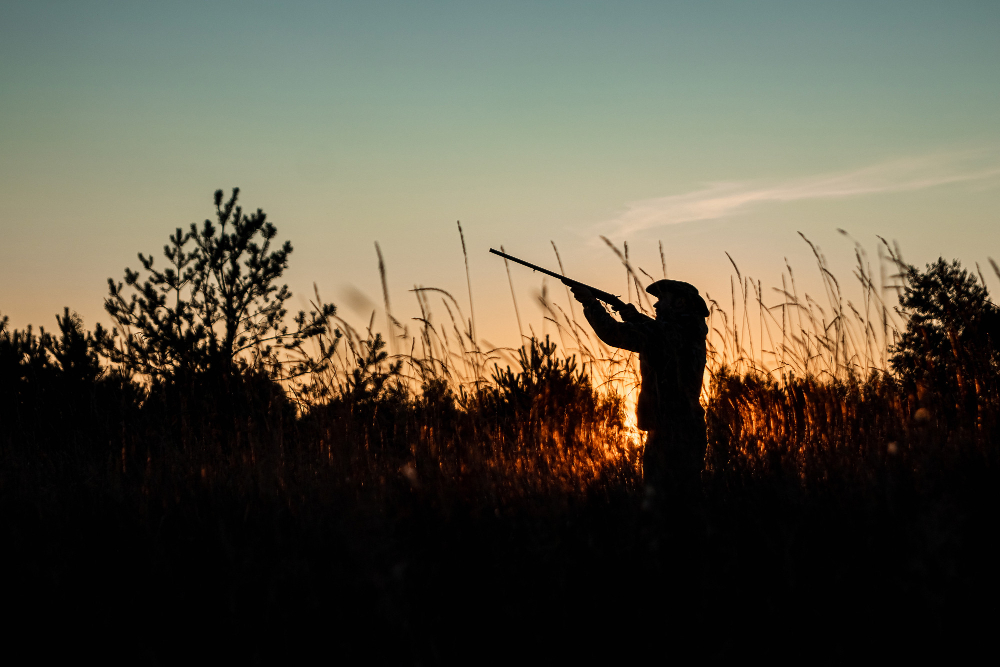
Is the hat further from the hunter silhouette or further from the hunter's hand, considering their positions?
the hunter's hand

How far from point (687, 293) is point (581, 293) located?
0.59 m

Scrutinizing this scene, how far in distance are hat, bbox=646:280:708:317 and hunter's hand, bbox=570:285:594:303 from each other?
16.3 inches

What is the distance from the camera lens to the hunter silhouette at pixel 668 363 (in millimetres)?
3650

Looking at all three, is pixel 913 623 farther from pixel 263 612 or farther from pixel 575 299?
pixel 575 299

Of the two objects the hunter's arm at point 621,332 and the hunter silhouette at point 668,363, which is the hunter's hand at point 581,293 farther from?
the hunter's arm at point 621,332

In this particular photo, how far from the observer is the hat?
161 inches

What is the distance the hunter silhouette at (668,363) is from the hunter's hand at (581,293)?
21 mm

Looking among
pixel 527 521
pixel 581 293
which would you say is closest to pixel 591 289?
pixel 581 293

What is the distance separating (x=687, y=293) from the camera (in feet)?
13.4

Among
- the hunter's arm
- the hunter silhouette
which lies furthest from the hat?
the hunter's arm

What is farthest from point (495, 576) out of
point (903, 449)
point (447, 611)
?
point (903, 449)

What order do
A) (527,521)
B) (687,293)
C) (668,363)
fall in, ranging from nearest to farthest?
(527,521) → (668,363) → (687,293)

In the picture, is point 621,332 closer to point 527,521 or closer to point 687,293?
point 687,293

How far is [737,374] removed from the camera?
4.06 metres
